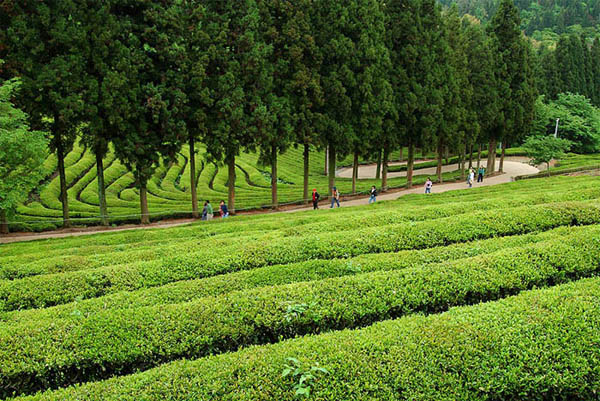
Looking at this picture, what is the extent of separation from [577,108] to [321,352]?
201ft

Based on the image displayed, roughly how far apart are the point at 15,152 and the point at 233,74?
427 inches

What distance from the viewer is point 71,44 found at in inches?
775

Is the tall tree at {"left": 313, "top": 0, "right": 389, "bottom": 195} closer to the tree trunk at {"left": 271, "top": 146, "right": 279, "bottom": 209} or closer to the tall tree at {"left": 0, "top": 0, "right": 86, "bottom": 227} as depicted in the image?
the tree trunk at {"left": 271, "top": 146, "right": 279, "bottom": 209}

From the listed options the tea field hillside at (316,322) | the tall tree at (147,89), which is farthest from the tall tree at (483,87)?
the tea field hillside at (316,322)

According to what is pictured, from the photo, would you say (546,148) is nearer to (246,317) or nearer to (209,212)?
(209,212)

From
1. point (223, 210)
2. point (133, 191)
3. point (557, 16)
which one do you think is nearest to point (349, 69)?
point (223, 210)

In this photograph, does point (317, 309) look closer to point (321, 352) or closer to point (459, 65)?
point (321, 352)

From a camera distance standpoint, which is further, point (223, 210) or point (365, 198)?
point (365, 198)

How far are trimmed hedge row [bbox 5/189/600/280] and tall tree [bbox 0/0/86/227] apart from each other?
31.0ft

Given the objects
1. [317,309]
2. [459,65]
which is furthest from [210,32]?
[459,65]

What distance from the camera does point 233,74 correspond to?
23.1m

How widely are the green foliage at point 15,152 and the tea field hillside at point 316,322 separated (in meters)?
6.35

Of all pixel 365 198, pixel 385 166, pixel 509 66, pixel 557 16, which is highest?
pixel 557 16

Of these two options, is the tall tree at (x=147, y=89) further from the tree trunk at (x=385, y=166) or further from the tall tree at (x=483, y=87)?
the tall tree at (x=483, y=87)
